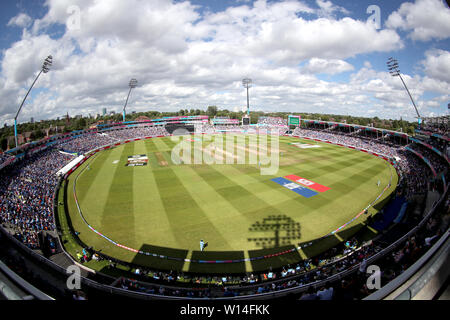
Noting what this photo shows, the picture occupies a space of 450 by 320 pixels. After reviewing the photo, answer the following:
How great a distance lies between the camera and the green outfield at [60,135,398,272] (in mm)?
15680

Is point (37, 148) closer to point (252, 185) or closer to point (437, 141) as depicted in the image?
point (252, 185)

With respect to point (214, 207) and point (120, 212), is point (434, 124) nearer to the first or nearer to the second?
point (214, 207)

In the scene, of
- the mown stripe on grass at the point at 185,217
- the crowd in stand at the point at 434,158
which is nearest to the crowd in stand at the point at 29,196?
the mown stripe on grass at the point at 185,217

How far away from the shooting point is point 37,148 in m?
39.1

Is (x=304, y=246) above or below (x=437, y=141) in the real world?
below

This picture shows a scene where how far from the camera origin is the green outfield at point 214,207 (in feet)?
51.4

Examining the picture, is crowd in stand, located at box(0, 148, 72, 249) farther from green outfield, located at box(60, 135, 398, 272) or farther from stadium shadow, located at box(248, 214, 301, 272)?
stadium shadow, located at box(248, 214, 301, 272)

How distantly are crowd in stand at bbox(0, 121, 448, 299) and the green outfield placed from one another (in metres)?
1.26

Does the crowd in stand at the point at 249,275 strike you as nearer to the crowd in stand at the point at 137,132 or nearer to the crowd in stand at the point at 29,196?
the crowd in stand at the point at 29,196

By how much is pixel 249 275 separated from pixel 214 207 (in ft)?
29.9

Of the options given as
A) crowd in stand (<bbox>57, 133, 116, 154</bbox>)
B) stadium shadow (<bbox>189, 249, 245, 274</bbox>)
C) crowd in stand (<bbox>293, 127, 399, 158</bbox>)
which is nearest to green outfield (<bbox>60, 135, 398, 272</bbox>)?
stadium shadow (<bbox>189, 249, 245, 274</bbox>)

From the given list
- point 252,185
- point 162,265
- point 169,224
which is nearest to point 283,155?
point 252,185

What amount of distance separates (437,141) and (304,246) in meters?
33.8
